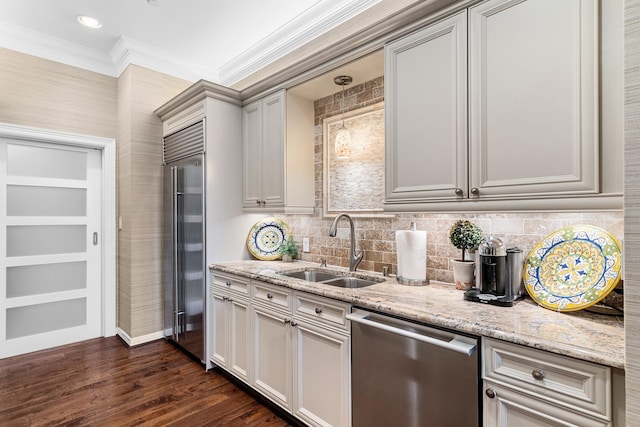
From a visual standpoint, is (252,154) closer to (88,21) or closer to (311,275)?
(311,275)

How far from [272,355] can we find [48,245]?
8.77 feet

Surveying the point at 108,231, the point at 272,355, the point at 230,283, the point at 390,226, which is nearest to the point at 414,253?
the point at 390,226

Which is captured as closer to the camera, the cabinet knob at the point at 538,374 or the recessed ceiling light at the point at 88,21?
the cabinet knob at the point at 538,374

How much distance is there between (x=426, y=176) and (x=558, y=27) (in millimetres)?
788

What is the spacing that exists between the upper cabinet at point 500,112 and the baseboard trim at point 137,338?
9.65ft

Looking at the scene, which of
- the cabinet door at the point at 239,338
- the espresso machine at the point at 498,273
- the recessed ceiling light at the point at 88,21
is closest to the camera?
the espresso machine at the point at 498,273

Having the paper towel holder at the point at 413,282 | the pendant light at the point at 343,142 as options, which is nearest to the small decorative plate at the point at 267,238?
the pendant light at the point at 343,142

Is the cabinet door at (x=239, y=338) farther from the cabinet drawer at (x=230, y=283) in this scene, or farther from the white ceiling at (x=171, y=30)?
the white ceiling at (x=171, y=30)

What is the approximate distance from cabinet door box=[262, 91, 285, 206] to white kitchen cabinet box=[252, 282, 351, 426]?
0.78 meters

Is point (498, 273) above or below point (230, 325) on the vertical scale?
above

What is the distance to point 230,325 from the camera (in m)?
2.56

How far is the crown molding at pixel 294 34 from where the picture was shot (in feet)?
8.28

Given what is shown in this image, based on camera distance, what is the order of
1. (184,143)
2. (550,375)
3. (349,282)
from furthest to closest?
(184,143), (349,282), (550,375)

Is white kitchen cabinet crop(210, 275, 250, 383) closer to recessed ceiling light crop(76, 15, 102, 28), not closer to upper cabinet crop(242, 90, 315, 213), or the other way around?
upper cabinet crop(242, 90, 315, 213)
